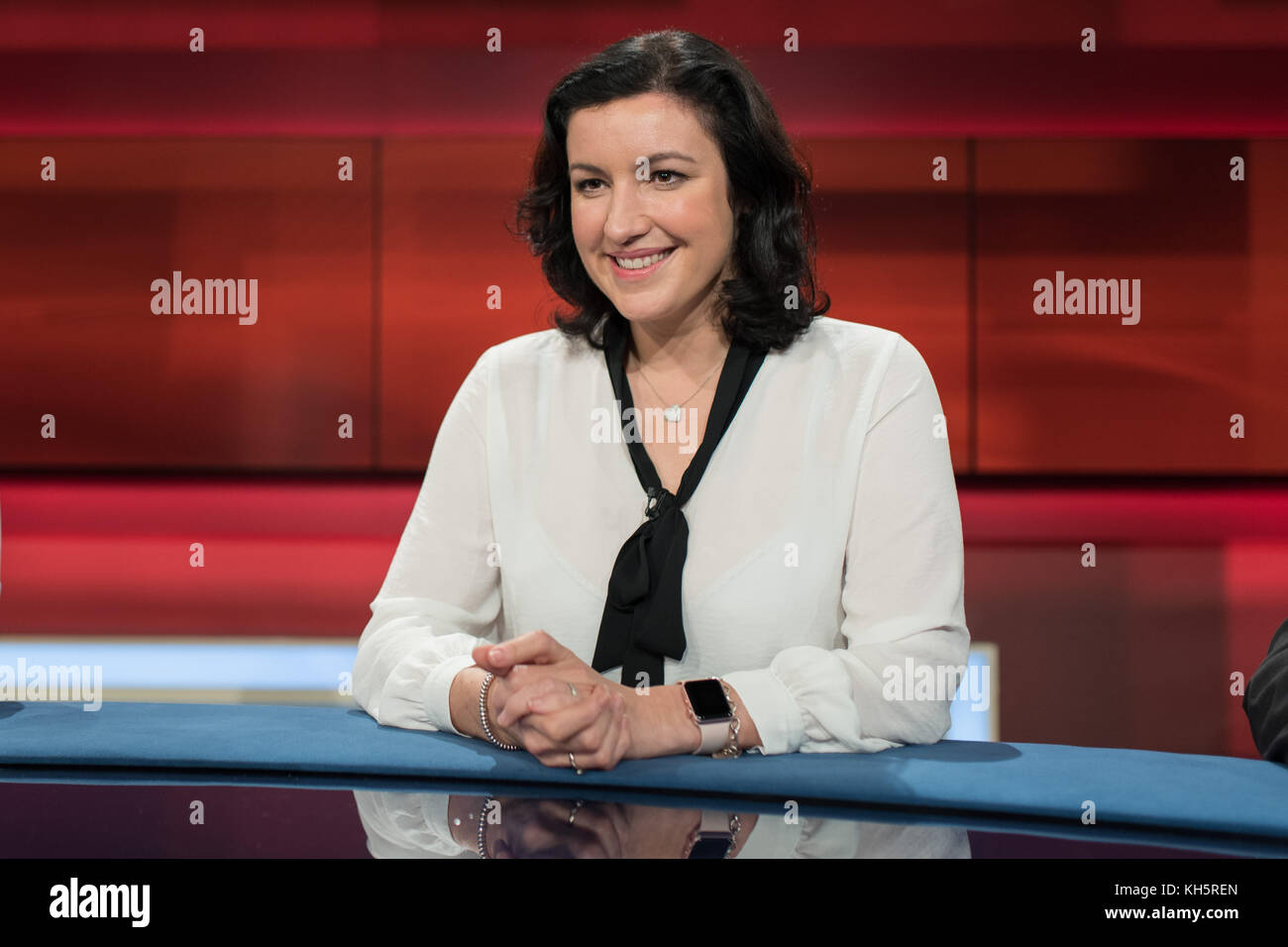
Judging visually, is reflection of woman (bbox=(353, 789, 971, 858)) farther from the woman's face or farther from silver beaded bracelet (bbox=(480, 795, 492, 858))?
the woman's face

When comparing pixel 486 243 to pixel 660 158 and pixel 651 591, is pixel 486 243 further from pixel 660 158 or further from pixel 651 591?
pixel 651 591

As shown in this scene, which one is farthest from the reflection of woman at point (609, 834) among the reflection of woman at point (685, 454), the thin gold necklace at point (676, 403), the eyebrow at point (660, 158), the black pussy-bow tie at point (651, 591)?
the eyebrow at point (660, 158)

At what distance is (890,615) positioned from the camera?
4.67ft

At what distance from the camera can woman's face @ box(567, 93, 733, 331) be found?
1557 mm

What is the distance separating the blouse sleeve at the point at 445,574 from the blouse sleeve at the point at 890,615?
37 cm

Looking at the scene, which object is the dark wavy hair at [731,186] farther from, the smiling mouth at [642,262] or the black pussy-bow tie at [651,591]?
the black pussy-bow tie at [651,591]

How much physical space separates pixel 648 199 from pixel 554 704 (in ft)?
2.35

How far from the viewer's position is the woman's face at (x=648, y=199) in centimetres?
156

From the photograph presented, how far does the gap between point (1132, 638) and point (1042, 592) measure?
42 centimetres

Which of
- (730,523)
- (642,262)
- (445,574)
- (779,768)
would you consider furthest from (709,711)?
(642,262)

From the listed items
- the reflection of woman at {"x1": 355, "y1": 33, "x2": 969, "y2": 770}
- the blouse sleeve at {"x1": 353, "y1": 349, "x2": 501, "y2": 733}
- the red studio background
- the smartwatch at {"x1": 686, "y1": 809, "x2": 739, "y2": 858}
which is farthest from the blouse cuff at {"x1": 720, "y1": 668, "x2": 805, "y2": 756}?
the red studio background

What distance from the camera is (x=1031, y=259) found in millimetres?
4871

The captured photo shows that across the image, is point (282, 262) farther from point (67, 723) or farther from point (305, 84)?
point (67, 723)

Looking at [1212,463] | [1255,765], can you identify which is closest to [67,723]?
[1255,765]
